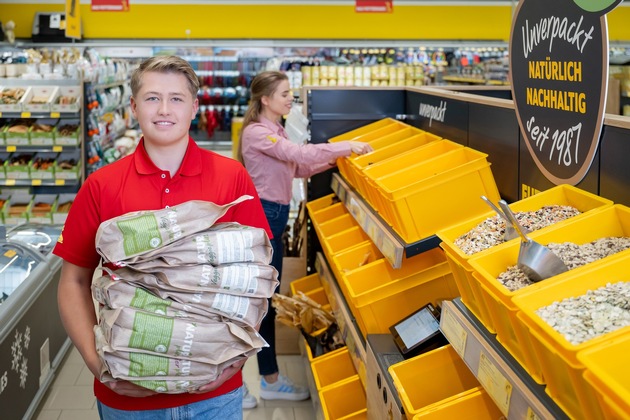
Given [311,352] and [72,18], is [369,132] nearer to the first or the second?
[311,352]

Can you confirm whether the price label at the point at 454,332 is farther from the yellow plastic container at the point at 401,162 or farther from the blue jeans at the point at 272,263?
the blue jeans at the point at 272,263

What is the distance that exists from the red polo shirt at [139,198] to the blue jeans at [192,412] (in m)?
0.02

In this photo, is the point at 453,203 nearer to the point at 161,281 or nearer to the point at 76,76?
the point at 161,281

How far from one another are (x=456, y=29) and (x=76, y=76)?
427 inches

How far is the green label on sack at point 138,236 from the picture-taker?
5.86 feet

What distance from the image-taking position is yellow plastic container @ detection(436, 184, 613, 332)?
67.6 inches

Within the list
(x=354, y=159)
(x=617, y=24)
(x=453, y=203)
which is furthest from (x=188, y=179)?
(x=617, y=24)

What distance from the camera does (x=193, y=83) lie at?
2.02 metres

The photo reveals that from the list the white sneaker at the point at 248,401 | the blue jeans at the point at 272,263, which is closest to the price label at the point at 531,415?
the blue jeans at the point at 272,263

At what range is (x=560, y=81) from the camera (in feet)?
5.37

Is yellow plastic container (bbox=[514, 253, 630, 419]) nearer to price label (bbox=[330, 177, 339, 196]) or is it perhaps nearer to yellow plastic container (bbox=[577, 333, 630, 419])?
yellow plastic container (bbox=[577, 333, 630, 419])

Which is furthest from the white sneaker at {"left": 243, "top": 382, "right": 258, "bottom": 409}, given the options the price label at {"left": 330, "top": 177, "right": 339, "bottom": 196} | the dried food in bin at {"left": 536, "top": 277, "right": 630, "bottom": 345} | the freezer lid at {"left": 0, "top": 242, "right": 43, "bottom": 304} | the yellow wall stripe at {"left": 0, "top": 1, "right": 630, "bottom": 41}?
the yellow wall stripe at {"left": 0, "top": 1, "right": 630, "bottom": 41}

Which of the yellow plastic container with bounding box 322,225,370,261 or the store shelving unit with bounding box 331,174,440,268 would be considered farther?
the yellow plastic container with bounding box 322,225,370,261

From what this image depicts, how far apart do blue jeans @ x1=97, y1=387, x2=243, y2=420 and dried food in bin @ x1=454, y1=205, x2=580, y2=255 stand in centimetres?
75
